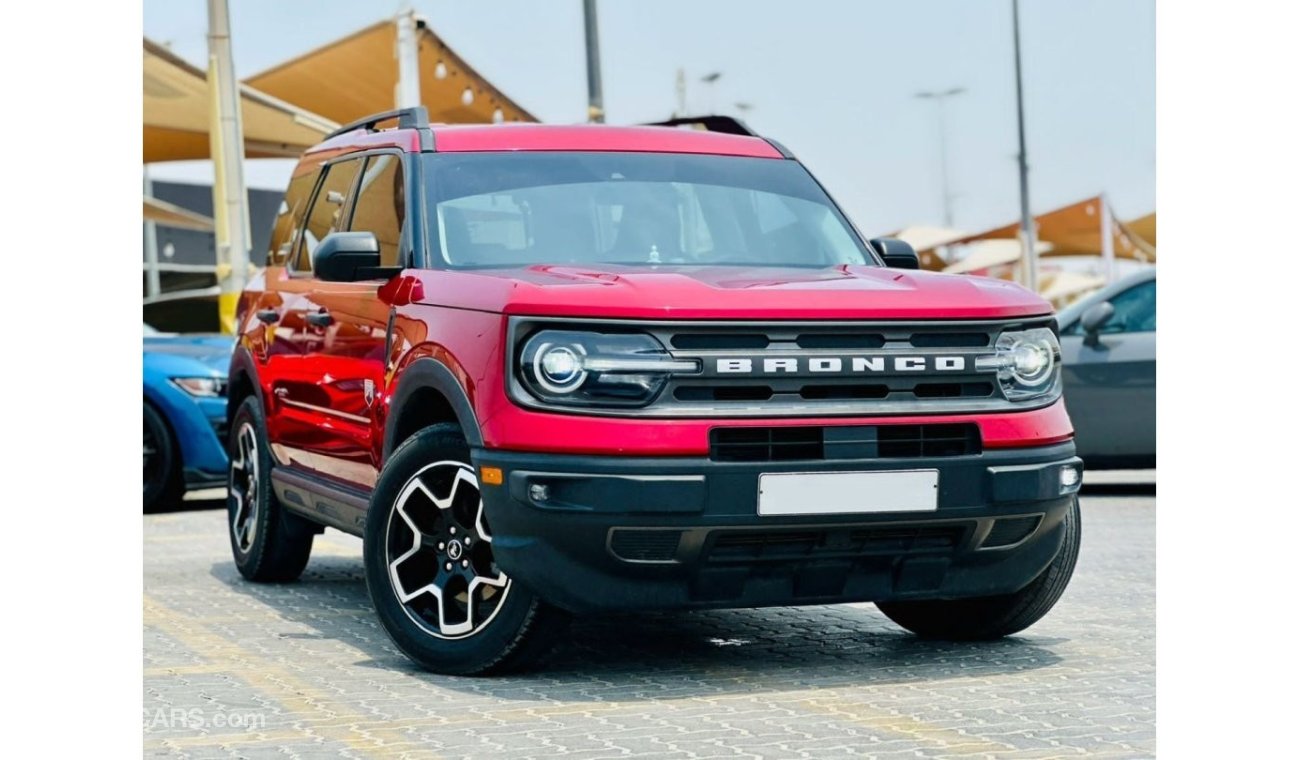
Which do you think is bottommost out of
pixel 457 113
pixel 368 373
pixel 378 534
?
pixel 378 534

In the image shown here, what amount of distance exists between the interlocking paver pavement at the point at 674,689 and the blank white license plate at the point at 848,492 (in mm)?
551

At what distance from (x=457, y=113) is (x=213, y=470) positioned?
14.5 m

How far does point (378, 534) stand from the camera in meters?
6.54

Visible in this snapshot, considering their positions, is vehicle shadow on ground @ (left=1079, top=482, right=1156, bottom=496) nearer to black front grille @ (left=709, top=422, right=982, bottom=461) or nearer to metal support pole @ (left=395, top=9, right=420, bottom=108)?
black front grille @ (left=709, top=422, right=982, bottom=461)

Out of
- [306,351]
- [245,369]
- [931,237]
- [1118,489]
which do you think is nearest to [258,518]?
[245,369]

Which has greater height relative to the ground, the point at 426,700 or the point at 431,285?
the point at 431,285

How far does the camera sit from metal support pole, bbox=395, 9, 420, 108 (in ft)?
76.0

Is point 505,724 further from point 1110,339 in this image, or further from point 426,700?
point 1110,339

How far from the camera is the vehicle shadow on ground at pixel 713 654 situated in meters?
6.22

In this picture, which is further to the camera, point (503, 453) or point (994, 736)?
point (503, 453)

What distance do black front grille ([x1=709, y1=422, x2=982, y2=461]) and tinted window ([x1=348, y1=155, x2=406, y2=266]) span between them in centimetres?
178
